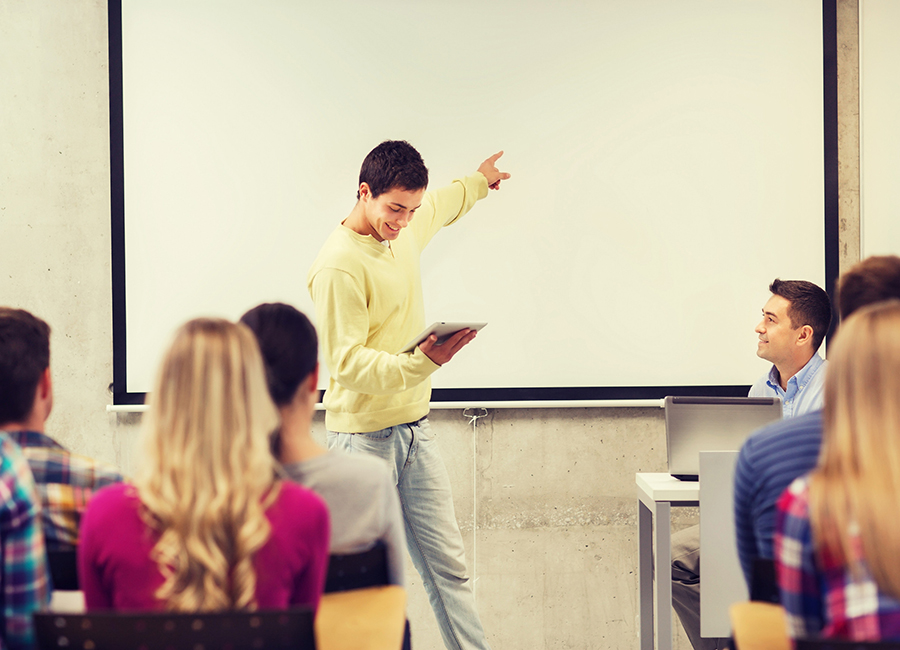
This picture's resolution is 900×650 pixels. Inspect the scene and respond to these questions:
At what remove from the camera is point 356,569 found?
1.18 m

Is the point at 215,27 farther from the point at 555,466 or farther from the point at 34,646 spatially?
the point at 34,646

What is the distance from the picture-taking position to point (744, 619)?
1065mm

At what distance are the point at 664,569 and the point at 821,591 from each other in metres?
1.32

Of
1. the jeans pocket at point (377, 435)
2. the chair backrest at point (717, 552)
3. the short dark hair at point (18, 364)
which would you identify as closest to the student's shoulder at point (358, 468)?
the short dark hair at point (18, 364)

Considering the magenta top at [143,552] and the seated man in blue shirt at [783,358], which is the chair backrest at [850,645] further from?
the seated man in blue shirt at [783,358]

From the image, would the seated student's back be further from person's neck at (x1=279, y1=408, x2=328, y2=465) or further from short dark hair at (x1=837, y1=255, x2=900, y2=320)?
short dark hair at (x1=837, y1=255, x2=900, y2=320)

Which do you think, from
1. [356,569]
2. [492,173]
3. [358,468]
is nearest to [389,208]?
[492,173]

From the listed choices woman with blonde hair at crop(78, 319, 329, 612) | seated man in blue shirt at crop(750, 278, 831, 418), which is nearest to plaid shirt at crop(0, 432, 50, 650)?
woman with blonde hair at crop(78, 319, 329, 612)

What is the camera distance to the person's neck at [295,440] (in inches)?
46.4

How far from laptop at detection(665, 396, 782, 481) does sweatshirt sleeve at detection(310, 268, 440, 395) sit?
773 millimetres

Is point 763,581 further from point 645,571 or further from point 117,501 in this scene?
point 645,571

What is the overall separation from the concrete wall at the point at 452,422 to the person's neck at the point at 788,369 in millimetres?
597

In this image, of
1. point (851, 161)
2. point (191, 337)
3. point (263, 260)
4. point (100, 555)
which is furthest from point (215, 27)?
point (851, 161)

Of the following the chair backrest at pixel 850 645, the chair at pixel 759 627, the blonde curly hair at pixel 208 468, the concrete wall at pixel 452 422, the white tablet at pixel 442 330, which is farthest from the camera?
the concrete wall at pixel 452 422
